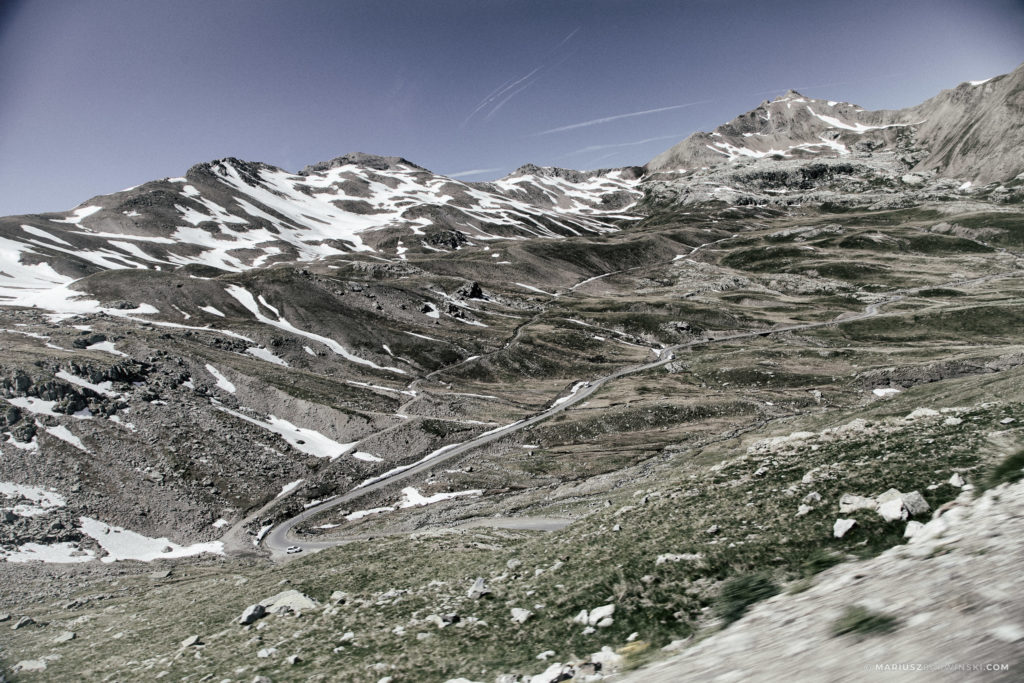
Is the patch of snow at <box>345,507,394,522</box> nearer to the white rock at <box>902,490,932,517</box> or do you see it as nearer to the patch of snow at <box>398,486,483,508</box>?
the patch of snow at <box>398,486,483,508</box>

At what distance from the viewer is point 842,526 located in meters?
12.3

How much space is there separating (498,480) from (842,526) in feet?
160

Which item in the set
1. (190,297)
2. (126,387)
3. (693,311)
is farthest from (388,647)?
(693,311)

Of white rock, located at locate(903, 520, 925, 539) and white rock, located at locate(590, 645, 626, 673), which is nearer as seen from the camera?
white rock, located at locate(590, 645, 626, 673)

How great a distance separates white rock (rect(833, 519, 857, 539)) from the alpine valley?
0.05 m

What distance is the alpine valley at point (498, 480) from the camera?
10.7 m

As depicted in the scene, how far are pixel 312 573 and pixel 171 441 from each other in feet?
137

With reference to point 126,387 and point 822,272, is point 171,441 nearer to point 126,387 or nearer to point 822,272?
point 126,387

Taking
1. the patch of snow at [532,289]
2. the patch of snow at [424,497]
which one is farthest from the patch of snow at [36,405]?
the patch of snow at [532,289]

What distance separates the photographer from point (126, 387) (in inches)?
2539

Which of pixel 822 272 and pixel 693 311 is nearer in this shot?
pixel 693 311

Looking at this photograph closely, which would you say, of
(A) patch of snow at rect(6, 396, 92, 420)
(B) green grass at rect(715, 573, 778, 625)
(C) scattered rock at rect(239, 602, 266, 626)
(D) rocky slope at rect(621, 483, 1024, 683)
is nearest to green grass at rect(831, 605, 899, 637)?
(D) rocky slope at rect(621, 483, 1024, 683)

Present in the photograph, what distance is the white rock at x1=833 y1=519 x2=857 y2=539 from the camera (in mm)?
12195

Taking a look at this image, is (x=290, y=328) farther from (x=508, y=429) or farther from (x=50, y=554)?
(x=50, y=554)
